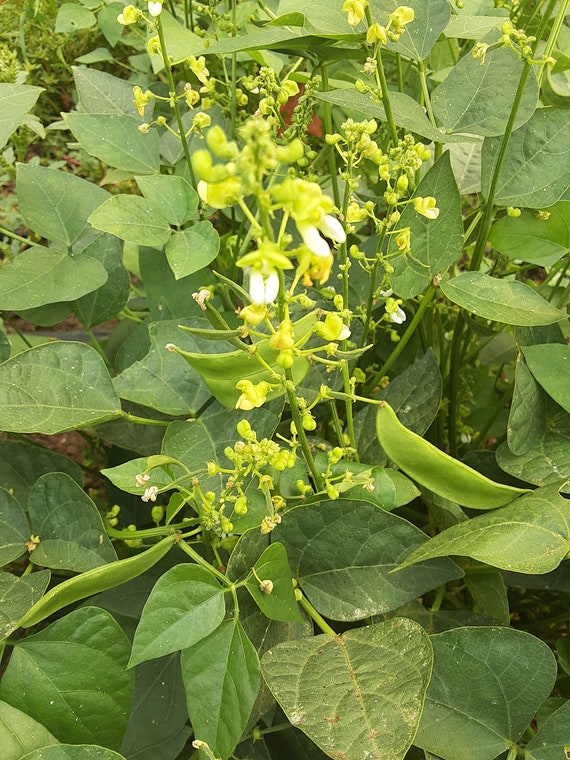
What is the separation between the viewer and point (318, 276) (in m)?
0.39

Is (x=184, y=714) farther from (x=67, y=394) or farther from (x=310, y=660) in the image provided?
(x=67, y=394)

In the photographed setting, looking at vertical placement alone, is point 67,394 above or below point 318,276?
below

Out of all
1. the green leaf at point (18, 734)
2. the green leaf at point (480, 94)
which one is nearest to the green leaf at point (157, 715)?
the green leaf at point (18, 734)

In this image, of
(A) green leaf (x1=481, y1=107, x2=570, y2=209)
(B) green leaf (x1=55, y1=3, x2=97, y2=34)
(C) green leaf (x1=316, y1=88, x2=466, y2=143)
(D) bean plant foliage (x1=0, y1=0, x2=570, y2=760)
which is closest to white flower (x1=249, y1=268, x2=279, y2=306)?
(D) bean plant foliage (x1=0, y1=0, x2=570, y2=760)

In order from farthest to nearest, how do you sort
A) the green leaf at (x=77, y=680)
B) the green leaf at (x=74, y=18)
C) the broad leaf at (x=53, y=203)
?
1. the green leaf at (x=74, y=18)
2. the broad leaf at (x=53, y=203)
3. the green leaf at (x=77, y=680)

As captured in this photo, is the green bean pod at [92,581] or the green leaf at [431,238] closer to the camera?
the green bean pod at [92,581]

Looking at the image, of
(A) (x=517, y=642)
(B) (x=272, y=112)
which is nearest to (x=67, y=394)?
(B) (x=272, y=112)

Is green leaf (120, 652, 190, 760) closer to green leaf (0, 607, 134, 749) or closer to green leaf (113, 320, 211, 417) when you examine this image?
green leaf (0, 607, 134, 749)

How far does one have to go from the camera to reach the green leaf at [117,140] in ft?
2.55

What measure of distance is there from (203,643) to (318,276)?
332mm

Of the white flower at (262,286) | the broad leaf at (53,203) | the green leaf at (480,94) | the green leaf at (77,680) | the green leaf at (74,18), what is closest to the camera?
the white flower at (262,286)

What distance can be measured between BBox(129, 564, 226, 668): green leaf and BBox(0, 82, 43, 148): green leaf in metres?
0.48

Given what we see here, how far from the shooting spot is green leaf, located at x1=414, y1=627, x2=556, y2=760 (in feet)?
1.92

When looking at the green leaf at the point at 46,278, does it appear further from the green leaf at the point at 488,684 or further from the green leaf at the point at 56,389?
the green leaf at the point at 488,684
